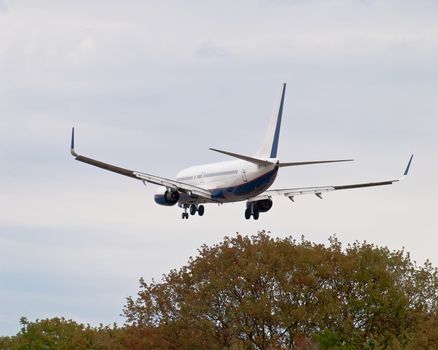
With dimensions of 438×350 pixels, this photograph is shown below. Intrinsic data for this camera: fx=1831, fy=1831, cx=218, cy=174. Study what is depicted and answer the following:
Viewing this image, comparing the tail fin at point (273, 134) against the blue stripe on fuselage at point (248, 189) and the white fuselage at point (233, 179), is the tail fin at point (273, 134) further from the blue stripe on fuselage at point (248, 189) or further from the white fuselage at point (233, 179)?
the blue stripe on fuselage at point (248, 189)

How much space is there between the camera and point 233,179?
164750 mm

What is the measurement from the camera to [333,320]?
191 meters

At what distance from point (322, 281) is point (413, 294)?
10.1m

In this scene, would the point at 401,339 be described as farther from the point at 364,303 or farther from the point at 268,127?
the point at 268,127

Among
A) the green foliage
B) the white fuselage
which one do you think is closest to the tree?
the green foliage

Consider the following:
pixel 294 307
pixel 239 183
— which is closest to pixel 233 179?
pixel 239 183

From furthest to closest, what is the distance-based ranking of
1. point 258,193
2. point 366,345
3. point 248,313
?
1. point 248,313
2. point 366,345
3. point 258,193

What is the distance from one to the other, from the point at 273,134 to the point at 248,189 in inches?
318

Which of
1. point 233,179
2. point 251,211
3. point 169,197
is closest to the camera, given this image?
point 233,179

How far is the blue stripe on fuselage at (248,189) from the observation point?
6324 inches

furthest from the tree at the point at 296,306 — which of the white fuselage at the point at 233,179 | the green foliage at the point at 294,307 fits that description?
the white fuselage at the point at 233,179

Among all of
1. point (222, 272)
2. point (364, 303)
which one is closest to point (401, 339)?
point (364, 303)

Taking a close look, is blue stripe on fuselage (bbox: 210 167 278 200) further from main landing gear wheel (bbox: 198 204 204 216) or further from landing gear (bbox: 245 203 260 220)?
landing gear (bbox: 245 203 260 220)

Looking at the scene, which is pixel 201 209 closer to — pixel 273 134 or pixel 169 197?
pixel 169 197
